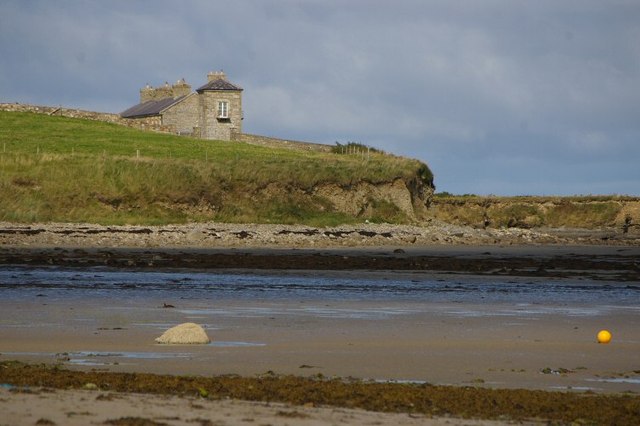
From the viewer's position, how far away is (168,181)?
2000 inches

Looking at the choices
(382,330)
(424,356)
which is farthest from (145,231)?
(424,356)

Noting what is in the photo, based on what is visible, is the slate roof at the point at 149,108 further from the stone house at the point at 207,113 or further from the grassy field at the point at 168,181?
the grassy field at the point at 168,181

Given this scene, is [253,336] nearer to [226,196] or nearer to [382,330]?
[382,330]

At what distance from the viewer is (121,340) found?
1402 cm

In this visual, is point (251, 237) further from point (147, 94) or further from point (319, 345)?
point (147, 94)

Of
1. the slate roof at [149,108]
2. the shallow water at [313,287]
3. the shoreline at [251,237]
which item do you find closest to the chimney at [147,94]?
the slate roof at [149,108]

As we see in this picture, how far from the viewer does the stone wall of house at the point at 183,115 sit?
8162 cm

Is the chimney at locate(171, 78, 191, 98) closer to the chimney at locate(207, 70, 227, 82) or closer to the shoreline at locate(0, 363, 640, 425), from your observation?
the chimney at locate(207, 70, 227, 82)

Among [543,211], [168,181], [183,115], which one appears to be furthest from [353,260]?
[183,115]

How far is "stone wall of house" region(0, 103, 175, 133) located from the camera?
78.4m

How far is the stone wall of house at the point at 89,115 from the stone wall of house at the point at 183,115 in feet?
4.92

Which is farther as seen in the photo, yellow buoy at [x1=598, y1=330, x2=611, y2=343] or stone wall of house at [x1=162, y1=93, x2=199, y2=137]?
stone wall of house at [x1=162, y1=93, x2=199, y2=137]

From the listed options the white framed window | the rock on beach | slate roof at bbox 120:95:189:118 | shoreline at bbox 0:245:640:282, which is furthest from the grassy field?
the rock on beach

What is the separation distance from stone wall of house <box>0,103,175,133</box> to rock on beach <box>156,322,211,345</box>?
65.4 m
